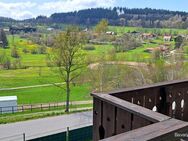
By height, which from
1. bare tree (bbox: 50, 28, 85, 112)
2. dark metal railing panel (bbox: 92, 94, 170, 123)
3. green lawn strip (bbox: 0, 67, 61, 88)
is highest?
dark metal railing panel (bbox: 92, 94, 170, 123)

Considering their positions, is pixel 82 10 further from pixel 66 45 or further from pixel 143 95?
pixel 143 95

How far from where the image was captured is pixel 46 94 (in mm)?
40281

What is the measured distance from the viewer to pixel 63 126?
62.7 feet

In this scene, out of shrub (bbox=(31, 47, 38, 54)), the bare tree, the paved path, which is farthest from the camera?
shrub (bbox=(31, 47, 38, 54))

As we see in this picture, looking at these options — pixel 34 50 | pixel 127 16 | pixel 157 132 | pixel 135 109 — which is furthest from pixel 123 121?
pixel 127 16

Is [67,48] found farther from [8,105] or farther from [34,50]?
[34,50]

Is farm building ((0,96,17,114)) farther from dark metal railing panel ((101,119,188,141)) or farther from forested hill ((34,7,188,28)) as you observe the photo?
forested hill ((34,7,188,28))

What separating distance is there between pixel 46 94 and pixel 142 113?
127ft

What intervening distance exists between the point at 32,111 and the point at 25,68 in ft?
126

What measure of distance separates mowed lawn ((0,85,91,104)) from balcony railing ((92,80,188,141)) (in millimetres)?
31144

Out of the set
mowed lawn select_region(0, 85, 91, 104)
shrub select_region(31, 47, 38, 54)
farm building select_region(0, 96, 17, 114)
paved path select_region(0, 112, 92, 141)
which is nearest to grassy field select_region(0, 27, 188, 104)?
mowed lawn select_region(0, 85, 91, 104)

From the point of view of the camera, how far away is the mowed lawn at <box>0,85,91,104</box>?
36.2 metres

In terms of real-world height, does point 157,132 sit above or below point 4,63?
above

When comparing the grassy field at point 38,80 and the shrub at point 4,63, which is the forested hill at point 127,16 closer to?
the grassy field at point 38,80
